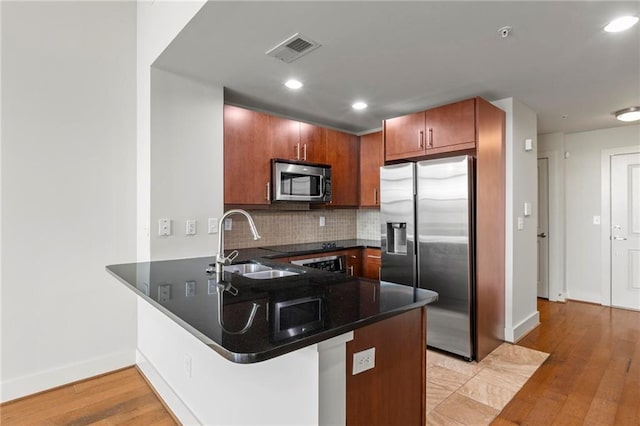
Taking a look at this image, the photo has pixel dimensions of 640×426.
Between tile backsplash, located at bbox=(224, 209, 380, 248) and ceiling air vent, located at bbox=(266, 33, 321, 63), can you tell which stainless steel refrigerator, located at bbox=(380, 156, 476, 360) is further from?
ceiling air vent, located at bbox=(266, 33, 321, 63)

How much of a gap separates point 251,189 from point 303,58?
132cm

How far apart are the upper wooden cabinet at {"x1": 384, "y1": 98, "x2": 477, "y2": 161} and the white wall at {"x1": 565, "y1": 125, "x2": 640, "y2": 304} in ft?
9.34

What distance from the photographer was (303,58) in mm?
2344

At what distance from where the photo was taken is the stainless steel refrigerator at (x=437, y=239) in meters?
2.79

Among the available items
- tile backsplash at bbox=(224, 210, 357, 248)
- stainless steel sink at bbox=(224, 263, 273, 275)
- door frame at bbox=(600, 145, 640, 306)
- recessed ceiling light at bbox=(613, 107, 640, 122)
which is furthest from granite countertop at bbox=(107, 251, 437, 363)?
door frame at bbox=(600, 145, 640, 306)

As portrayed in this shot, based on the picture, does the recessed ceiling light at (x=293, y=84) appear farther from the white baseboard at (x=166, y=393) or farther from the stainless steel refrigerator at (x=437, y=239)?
the white baseboard at (x=166, y=393)

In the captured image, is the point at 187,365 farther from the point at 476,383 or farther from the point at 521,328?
the point at 521,328

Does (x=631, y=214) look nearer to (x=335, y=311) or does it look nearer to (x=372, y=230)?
(x=372, y=230)

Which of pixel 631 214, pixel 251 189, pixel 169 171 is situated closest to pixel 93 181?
pixel 169 171

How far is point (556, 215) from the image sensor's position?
4.64m

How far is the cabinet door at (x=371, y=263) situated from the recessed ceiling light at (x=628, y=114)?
2.99m

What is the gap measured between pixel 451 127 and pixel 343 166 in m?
1.42

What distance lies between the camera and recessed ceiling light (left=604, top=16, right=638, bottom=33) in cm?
189

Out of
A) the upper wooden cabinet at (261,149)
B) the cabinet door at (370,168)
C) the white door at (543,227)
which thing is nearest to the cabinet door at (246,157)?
the upper wooden cabinet at (261,149)
